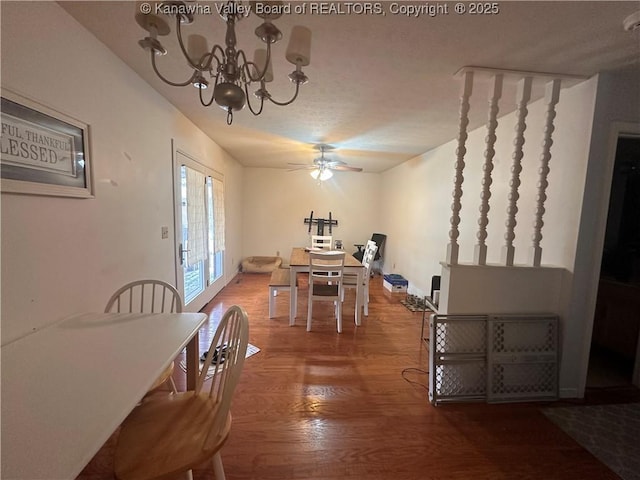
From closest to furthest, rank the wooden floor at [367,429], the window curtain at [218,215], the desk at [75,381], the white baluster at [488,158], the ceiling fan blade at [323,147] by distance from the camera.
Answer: the desk at [75,381], the wooden floor at [367,429], the white baluster at [488,158], the ceiling fan blade at [323,147], the window curtain at [218,215]

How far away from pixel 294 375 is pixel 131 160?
2055mm

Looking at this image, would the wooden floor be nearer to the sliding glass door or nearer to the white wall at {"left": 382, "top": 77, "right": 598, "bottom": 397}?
the white wall at {"left": 382, "top": 77, "right": 598, "bottom": 397}

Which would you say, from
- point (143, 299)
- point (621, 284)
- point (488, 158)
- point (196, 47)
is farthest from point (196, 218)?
point (621, 284)

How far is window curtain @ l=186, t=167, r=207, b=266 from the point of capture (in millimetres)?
2986

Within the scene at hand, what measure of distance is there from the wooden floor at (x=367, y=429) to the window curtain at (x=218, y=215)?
1.79m

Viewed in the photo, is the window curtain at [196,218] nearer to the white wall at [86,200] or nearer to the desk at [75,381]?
the white wall at [86,200]

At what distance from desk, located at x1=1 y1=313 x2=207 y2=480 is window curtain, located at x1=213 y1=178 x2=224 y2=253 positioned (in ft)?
8.48

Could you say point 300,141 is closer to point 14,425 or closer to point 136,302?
point 136,302

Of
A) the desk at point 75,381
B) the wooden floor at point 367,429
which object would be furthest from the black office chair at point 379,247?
the desk at point 75,381

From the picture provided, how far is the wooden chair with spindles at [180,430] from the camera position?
91cm

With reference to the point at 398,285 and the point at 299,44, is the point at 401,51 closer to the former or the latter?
the point at 299,44

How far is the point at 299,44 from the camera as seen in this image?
39.6 inches

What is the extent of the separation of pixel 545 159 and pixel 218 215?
3.82 m

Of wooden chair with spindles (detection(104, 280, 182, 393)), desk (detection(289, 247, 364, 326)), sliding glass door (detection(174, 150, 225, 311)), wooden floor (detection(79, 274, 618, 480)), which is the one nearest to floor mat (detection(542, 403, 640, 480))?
wooden floor (detection(79, 274, 618, 480))
